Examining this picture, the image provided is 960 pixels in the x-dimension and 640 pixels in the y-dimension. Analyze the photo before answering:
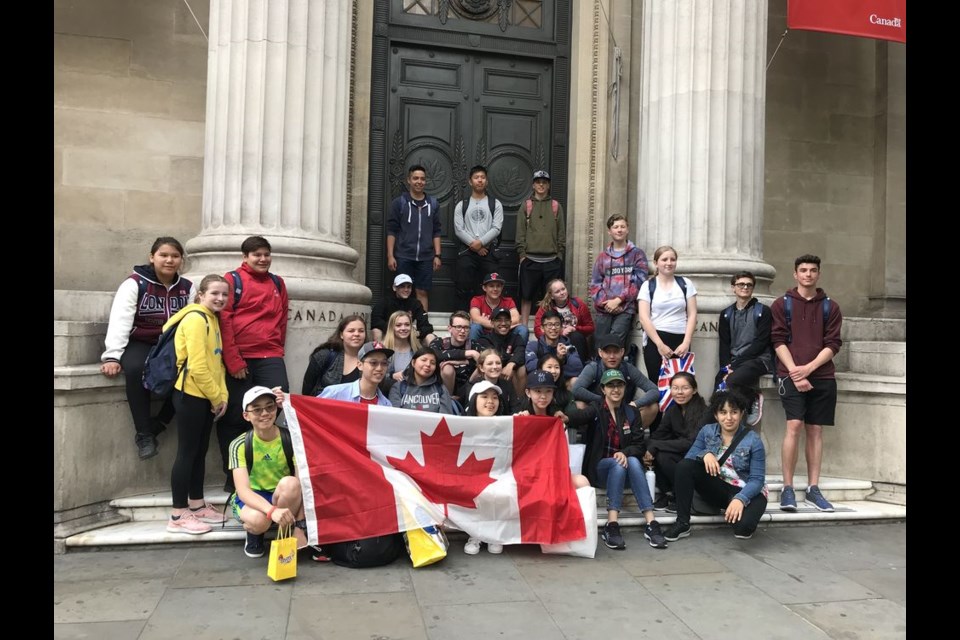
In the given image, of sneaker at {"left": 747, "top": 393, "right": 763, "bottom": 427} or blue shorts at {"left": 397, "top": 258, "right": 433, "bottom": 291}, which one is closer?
sneaker at {"left": 747, "top": 393, "right": 763, "bottom": 427}

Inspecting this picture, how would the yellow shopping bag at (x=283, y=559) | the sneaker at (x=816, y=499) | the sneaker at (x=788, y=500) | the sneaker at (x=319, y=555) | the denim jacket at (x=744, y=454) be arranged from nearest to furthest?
the yellow shopping bag at (x=283, y=559) → the sneaker at (x=319, y=555) → the denim jacket at (x=744, y=454) → the sneaker at (x=788, y=500) → the sneaker at (x=816, y=499)

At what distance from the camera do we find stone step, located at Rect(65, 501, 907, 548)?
6.02m

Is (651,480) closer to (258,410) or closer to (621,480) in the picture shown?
(621,480)

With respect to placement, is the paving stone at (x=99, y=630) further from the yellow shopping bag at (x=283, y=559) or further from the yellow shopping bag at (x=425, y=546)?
the yellow shopping bag at (x=425, y=546)

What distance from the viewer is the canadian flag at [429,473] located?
5.82m

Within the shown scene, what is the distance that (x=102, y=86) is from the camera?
32.6 feet

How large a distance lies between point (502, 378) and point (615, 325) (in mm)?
1959

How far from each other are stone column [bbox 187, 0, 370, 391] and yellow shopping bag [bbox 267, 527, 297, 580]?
2476mm

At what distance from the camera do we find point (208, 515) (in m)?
6.38

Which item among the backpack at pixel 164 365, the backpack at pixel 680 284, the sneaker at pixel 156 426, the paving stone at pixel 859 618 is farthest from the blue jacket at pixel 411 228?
the paving stone at pixel 859 618

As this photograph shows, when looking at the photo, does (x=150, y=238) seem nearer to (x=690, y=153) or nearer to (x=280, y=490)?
(x=280, y=490)

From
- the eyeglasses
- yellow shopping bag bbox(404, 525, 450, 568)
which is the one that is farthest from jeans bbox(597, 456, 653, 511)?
the eyeglasses

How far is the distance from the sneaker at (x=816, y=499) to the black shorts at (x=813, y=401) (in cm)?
66

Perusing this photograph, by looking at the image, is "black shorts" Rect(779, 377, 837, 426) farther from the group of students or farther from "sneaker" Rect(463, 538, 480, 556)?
"sneaker" Rect(463, 538, 480, 556)
